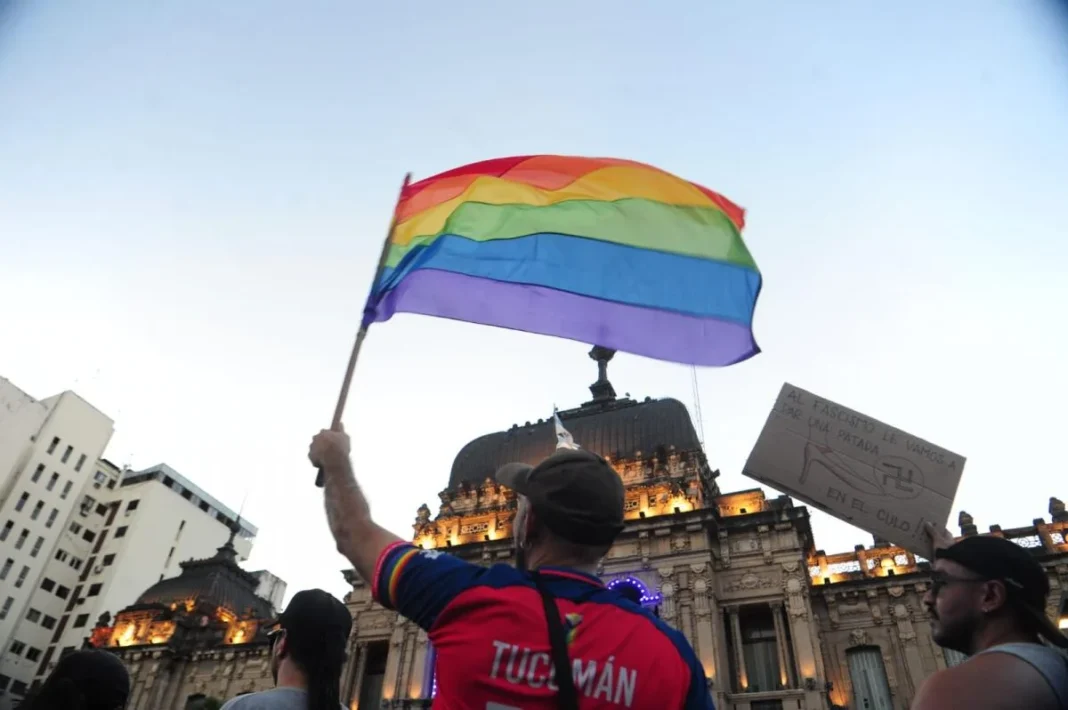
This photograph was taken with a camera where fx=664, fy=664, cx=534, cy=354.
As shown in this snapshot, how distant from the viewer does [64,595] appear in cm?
6278

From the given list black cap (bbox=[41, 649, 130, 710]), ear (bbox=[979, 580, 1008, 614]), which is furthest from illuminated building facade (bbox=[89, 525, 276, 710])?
ear (bbox=[979, 580, 1008, 614])

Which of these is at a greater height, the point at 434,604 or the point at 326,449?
the point at 326,449

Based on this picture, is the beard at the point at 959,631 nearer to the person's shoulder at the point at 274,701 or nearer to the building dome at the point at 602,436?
the person's shoulder at the point at 274,701

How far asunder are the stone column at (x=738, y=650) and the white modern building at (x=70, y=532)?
5156 centimetres

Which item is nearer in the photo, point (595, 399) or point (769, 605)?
point (769, 605)

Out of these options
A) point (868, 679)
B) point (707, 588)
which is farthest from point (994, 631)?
point (868, 679)

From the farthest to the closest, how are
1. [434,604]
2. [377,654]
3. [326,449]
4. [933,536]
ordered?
[377,654], [933,536], [326,449], [434,604]

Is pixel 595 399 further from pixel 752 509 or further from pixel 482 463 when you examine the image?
pixel 752 509

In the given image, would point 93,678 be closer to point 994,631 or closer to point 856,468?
point 994,631

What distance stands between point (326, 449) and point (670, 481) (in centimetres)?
3176

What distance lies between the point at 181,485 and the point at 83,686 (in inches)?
3076

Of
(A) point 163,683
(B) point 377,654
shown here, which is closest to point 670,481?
(B) point 377,654

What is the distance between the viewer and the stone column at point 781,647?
1043 inches

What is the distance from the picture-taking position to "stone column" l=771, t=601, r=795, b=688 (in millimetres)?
26500
